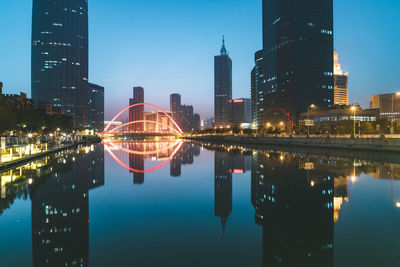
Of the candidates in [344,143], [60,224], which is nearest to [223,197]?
[60,224]

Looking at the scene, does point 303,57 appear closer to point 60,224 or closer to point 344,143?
point 344,143

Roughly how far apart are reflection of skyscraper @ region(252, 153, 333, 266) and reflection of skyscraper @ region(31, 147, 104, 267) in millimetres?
5190

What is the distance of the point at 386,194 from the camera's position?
13.9 metres

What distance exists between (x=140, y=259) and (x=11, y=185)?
13.7 meters

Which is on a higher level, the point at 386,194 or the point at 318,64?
the point at 318,64

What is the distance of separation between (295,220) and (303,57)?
146541 millimetres

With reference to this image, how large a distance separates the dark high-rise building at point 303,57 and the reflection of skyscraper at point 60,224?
136 metres

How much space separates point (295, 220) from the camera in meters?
9.77

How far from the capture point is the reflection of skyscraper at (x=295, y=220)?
7.09m

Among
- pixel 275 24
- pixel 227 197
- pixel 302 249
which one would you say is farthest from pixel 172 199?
pixel 275 24

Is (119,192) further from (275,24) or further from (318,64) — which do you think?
(275,24)

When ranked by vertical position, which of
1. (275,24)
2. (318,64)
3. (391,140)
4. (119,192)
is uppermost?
(275,24)

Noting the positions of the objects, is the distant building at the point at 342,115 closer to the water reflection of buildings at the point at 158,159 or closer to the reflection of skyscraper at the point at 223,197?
the water reflection of buildings at the point at 158,159

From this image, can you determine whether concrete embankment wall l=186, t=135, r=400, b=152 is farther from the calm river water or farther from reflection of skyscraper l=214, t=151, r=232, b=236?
reflection of skyscraper l=214, t=151, r=232, b=236
